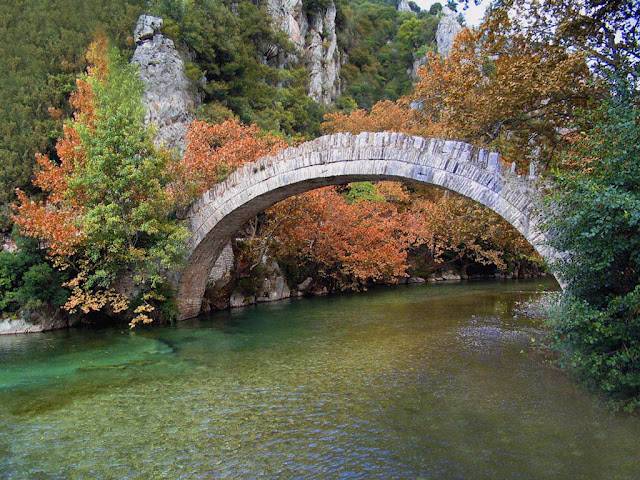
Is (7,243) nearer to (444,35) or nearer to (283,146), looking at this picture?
(283,146)

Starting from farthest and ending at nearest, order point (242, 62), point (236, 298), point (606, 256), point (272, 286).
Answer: point (242, 62), point (272, 286), point (236, 298), point (606, 256)

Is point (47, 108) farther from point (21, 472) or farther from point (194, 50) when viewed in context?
point (21, 472)

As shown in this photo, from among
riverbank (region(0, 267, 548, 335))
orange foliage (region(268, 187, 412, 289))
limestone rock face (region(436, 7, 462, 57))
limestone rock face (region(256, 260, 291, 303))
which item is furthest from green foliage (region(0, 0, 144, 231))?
limestone rock face (region(436, 7, 462, 57))

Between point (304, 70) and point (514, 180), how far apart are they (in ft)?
86.0

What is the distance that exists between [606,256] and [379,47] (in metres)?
47.8

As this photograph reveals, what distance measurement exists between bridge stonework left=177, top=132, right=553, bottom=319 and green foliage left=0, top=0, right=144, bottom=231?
19.7 feet

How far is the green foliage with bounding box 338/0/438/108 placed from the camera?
42219 millimetres

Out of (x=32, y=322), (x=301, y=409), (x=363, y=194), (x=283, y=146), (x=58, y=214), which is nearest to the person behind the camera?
(x=301, y=409)

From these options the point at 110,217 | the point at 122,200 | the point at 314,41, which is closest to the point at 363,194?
the point at 122,200

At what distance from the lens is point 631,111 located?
5598mm

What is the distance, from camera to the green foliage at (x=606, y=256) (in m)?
5.14

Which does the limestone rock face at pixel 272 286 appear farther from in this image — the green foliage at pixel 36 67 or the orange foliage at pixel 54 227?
the green foliage at pixel 36 67

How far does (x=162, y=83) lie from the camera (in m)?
20.2

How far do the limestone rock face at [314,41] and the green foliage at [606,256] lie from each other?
91.2ft
